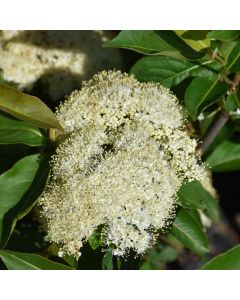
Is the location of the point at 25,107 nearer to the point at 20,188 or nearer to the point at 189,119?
the point at 20,188

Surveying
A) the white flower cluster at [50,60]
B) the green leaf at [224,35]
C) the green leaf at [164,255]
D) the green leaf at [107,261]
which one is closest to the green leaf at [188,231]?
the green leaf at [107,261]

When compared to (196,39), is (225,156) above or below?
below

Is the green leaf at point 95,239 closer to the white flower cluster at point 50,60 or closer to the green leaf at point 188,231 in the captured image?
the green leaf at point 188,231

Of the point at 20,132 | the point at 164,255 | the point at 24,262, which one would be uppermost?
the point at 20,132

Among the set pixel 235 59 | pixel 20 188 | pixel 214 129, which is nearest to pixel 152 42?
pixel 235 59

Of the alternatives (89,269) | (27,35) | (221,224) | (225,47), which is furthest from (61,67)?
(221,224)

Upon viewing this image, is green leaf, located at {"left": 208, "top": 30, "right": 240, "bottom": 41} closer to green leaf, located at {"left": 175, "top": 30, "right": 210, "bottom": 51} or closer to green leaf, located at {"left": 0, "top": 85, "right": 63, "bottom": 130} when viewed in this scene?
green leaf, located at {"left": 175, "top": 30, "right": 210, "bottom": 51}
